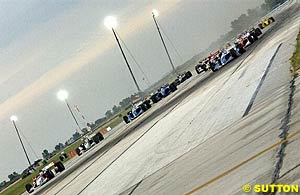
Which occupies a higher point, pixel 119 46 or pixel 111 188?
pixel 119 46

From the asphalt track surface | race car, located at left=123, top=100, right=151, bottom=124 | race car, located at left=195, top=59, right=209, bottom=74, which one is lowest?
the asphalt track surface

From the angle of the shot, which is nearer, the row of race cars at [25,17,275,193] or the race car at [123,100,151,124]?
the row of race cars at [25,17,275,193]

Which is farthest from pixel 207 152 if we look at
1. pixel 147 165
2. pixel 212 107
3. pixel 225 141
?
pixel 212 107

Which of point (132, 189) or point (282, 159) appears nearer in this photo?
point (282, 159)

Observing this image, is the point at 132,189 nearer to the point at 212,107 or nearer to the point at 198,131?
the point at 198,131

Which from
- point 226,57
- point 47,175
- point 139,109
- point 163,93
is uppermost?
point 226,57

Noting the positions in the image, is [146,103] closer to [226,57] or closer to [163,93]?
[163,93]

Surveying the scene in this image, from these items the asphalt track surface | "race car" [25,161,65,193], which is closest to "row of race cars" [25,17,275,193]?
"race car" [25,161,65,193]

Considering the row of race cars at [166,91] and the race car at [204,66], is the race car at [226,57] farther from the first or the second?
the race car at [204,66]

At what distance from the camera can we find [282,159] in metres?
9.22

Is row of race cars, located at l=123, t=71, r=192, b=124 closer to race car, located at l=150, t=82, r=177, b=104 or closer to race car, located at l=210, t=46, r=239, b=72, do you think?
race car, located at l=150, t=82, r=177, b=104

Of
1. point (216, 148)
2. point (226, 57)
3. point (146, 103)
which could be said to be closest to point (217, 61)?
point (226, 57)

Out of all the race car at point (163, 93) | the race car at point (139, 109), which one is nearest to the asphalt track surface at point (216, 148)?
the race car at point (139, 109)

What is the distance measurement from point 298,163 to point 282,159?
610mm
